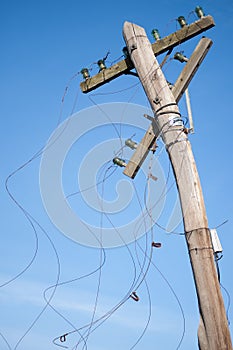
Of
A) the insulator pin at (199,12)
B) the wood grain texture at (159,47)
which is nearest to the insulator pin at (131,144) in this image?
A: the wood grain texture at (159,47)

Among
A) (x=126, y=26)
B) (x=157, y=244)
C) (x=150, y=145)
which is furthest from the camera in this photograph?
(x=126, y=26)

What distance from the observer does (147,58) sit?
4742 mm

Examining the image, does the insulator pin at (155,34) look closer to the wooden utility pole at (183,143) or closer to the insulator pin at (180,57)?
the wooden utility pole at (183,143)

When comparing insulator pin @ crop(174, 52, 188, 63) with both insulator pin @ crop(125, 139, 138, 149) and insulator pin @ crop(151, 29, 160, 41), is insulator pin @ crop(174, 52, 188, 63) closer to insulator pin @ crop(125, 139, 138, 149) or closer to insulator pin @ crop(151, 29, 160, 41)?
insulator pin @ crop(151, 29, 160, 41)

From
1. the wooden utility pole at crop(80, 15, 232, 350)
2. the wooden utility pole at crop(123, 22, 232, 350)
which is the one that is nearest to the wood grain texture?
the wooden utility pole at crop(80, 15, 232, 350)

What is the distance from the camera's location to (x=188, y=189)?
3.95 metres

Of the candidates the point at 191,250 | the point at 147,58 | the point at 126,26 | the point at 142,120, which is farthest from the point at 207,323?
the point at 126,26

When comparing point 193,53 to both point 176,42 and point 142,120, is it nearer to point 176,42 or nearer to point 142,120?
point 176,42

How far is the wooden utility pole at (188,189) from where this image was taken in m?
3.44

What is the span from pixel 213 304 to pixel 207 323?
0.16 metres

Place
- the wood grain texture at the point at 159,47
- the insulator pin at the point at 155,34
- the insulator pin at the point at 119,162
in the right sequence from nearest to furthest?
1. the wood grain texture at the point at 159,47
2. the insulator pin at the point at 119,162
3. the insulator pin at the point at 155,34

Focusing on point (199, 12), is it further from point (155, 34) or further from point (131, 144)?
point (131, 144)

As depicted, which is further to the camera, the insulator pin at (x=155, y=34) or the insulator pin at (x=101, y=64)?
the insulator pin at (x=101, y=64)

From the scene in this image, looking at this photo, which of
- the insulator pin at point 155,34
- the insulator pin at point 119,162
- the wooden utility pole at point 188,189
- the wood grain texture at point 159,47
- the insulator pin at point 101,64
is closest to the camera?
the wooden utility pole at point 188,189
